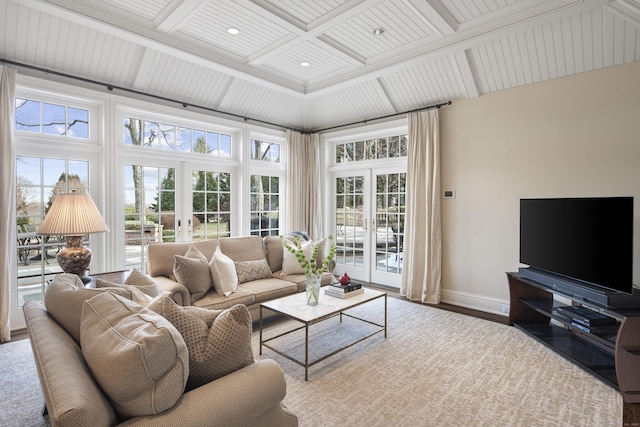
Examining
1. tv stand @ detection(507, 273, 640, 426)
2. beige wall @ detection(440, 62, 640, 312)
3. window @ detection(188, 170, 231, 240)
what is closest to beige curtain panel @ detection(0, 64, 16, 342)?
window @ detection(188, 170, 231, 240)

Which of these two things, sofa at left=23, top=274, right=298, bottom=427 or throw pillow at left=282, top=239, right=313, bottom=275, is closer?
sofa at left=23, top=274, right=298, bottom=427

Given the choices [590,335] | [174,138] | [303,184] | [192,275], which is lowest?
[590,335]

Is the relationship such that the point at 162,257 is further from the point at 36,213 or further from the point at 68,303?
the point at 68,303

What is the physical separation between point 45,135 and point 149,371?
142 inches

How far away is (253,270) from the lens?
3994mm

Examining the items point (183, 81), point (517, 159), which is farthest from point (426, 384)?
point (183, 81)

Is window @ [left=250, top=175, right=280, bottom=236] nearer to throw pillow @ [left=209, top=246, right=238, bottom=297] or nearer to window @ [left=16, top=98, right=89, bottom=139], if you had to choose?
throw pillow @ [left=209, top=246, right=238, bottom=297]

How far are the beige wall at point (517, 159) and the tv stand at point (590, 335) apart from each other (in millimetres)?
486

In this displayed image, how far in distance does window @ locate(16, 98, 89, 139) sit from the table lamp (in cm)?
121

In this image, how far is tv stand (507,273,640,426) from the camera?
7.70 feet

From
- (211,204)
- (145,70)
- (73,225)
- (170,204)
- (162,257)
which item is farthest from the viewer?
(211,204)

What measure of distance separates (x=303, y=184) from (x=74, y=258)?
3.66m

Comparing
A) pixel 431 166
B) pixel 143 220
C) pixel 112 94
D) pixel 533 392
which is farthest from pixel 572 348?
pixel 112 94

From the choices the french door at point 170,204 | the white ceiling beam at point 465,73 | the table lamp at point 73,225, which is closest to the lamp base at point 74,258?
the table lamp at point 73,225
